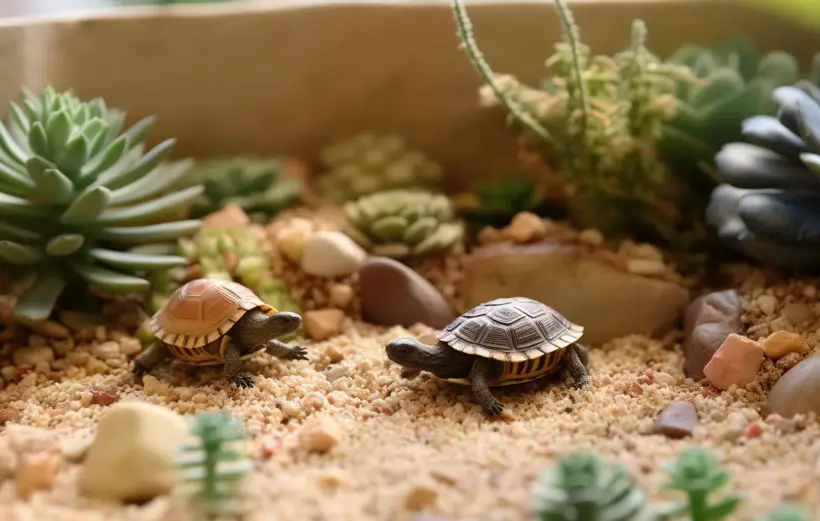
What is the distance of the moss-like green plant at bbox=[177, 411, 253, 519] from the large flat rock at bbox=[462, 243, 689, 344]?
4.00ft

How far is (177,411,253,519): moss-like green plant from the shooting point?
1480mm

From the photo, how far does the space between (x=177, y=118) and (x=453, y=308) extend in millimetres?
1400

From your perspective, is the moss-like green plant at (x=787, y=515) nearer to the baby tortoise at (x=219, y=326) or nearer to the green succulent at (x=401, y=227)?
the baby tortoise at (x=219, y=326)

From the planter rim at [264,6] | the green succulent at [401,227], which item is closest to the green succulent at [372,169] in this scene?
the green succulent at [401,227]

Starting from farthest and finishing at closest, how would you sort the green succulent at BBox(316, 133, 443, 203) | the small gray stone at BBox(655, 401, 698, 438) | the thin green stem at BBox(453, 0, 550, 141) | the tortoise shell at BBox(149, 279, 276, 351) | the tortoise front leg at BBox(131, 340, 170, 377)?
the green succulent at BBox(316, 133, 443, 203) < the thin green stem at BBox(453, 0, 550, 141) < the tortoise front leg at BBox(131, 340, 170, 377) < the tortoise shell at BBox(149, 279, 276, 351) < the small gray stone at BBox(655, 401, 698, 438)

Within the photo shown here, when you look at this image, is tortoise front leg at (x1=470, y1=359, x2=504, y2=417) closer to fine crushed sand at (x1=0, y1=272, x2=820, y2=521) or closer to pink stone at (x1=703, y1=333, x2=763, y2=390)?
fine crushed sand at (x1=0, y1=272, x2=820, y2=521)

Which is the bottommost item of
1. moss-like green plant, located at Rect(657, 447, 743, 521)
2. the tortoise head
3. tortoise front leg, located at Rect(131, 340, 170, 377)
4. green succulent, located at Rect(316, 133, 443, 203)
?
tortoise front leg, located at Rect(131, 340, 170, 377)

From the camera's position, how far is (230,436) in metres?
1.52

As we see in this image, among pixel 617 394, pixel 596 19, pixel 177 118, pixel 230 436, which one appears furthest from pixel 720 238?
pixel 177 118

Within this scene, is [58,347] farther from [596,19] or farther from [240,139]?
[596,19]

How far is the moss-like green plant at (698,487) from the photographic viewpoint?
1394 millimetres

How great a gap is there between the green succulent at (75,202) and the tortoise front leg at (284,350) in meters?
0.42

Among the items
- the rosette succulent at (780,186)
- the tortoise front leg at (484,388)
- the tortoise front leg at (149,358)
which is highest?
the rosette succulent at (780,186)

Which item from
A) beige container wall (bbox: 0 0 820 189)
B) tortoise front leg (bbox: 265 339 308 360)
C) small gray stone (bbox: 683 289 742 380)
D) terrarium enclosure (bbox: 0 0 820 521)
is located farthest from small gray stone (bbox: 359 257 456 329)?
beige container wall (bbox: 0 0 820 189)
